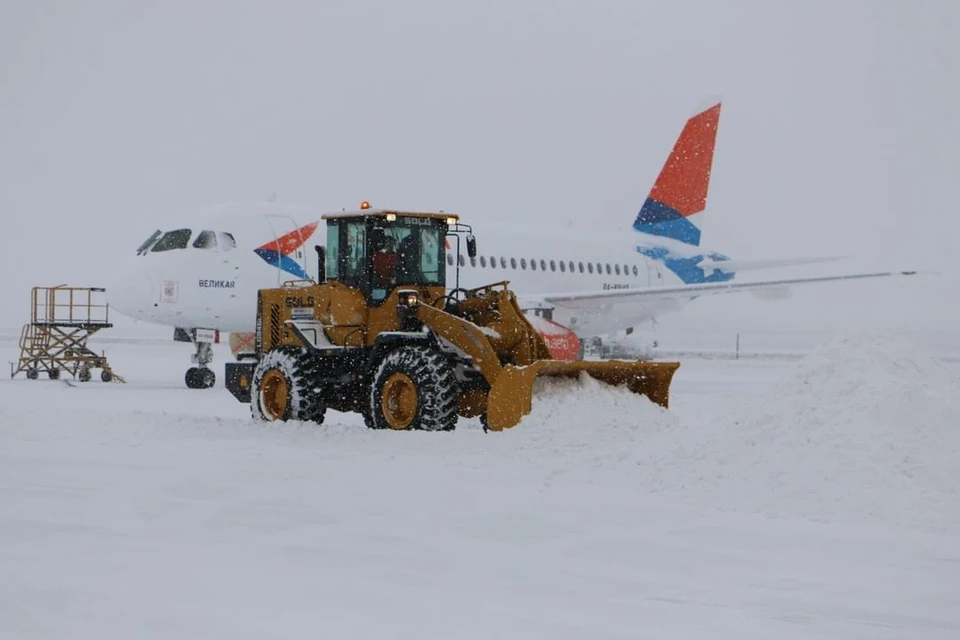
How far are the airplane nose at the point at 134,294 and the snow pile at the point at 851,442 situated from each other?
38.9 ft

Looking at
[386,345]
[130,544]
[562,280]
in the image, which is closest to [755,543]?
[130,544]

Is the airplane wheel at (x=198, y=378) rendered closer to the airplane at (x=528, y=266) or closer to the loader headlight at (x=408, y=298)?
the airplane at (x=528, y=266)

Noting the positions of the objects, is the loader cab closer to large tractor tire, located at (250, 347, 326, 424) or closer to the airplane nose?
large tractor tire, located at (250, 347, 326, 424)

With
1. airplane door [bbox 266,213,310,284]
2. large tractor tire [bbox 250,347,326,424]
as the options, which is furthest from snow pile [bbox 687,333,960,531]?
airplane door [bbox 266,213,310,284]

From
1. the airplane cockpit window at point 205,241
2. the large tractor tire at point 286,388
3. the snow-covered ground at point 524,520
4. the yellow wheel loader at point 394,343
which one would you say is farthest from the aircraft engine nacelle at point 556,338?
the airplane cockpit window at point 205,241

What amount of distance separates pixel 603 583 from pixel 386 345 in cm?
719

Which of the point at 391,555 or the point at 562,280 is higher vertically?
the point at 562,280

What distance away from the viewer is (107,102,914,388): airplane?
20406 mm

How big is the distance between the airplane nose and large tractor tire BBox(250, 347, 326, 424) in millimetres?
6461

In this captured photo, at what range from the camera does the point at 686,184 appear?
31344 millimetres

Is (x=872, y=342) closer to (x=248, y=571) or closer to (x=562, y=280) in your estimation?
(x=248, y=571)

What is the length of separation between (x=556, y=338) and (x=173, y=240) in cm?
858

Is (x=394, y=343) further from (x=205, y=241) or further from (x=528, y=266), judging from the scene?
(x=528, y=266)

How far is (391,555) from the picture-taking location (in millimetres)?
7027
